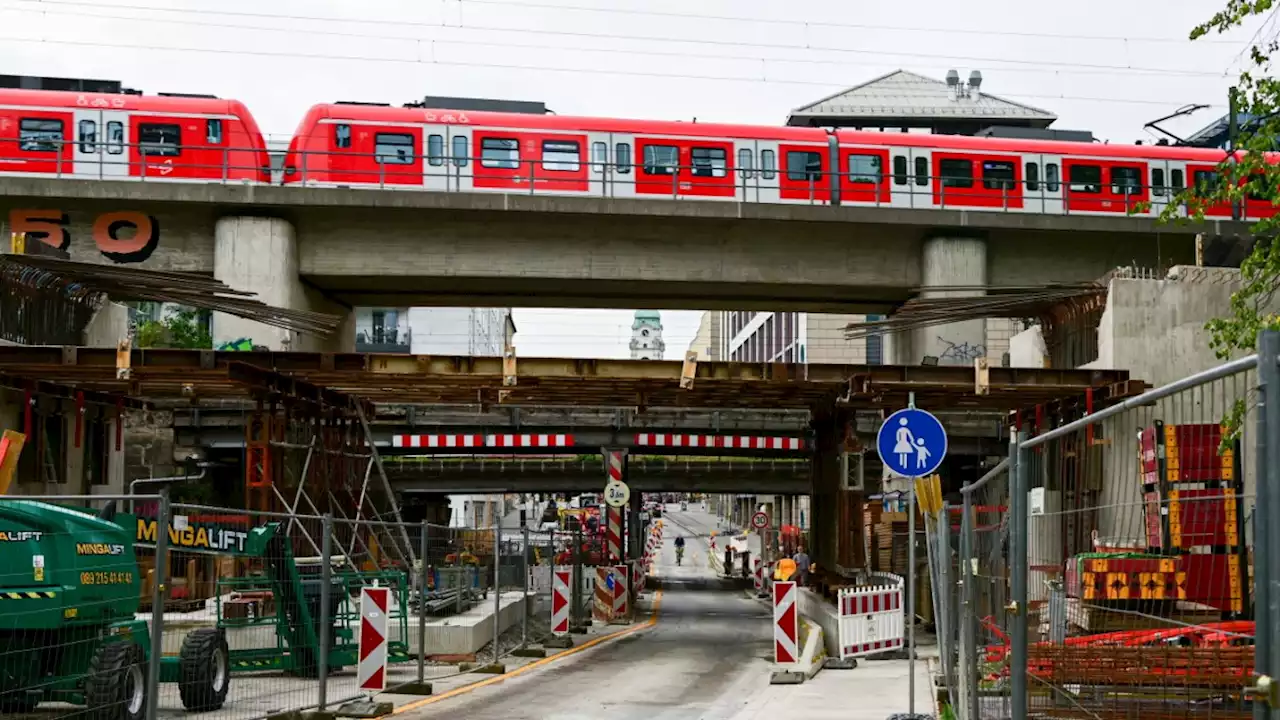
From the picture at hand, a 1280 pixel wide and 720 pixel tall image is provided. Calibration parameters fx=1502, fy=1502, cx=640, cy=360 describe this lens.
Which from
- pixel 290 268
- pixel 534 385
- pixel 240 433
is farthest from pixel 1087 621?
pixel 240 433

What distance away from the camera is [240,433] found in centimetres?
4303

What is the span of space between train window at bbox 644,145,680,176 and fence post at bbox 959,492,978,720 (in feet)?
89.5

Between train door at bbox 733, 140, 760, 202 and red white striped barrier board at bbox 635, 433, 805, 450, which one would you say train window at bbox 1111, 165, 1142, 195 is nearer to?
train door at bbox 733, 140, 760, 202

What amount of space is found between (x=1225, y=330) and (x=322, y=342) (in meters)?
28.5

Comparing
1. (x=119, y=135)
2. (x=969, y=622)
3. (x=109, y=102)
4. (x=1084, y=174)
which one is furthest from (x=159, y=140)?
(x=969, y=622)

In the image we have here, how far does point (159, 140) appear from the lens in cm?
3669

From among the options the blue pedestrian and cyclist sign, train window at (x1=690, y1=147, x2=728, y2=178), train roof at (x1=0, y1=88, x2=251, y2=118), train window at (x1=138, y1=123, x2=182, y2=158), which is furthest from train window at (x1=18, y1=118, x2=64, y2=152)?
the blue pedestrian and cyclist sign

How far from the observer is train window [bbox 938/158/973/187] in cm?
4009

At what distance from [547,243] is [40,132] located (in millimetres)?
12520

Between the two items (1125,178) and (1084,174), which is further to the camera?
(1125,178)

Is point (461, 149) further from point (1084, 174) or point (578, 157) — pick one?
point (1084, 174)

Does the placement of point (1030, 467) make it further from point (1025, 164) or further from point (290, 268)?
point (1025, 164)

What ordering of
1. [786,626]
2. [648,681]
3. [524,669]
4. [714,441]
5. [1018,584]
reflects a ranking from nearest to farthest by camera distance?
1. [1018,584]
2. [648,681]
3. [786,626]
4. [524,669]
5. [714,441]

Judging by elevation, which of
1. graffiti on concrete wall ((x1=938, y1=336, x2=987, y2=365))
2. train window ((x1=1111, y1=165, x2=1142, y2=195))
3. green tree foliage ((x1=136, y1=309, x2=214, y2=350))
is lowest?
graffiti on concrete wall ((x1=938, y1=336, x2=987, y2=365))
